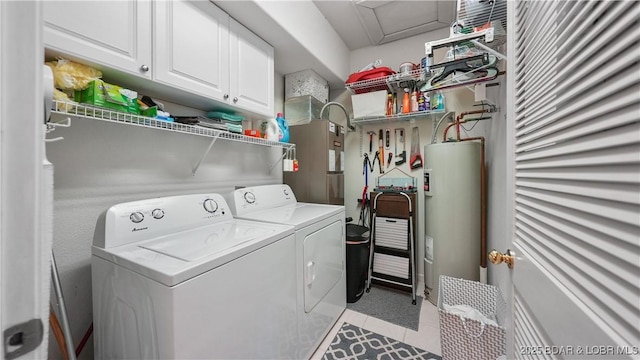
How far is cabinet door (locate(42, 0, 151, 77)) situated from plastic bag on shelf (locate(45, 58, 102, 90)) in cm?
6

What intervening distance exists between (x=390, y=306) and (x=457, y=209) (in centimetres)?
110

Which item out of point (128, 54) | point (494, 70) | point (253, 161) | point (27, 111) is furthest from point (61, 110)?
point (494, 70)

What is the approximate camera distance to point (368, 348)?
66.7 inches

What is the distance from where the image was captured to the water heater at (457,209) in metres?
2.04

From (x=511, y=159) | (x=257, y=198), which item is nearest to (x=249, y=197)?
(x=257, y=198)

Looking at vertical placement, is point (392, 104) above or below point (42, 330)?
above

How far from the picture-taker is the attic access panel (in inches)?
87.7

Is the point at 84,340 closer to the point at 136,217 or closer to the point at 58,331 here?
the point at 58,331

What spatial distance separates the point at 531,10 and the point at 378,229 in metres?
2.06

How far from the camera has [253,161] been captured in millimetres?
2252

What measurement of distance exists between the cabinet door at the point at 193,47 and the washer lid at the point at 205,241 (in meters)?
0.83

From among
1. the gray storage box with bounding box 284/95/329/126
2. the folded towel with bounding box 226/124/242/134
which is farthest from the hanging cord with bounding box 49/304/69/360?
the gray storage box with bounding box 284/95/329/126

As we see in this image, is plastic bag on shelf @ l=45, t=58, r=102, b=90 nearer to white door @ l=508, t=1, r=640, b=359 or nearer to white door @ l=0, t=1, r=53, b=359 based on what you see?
white door @ l=0, t=1, r=53, b=359

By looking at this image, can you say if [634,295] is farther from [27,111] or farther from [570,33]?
[27,111]
